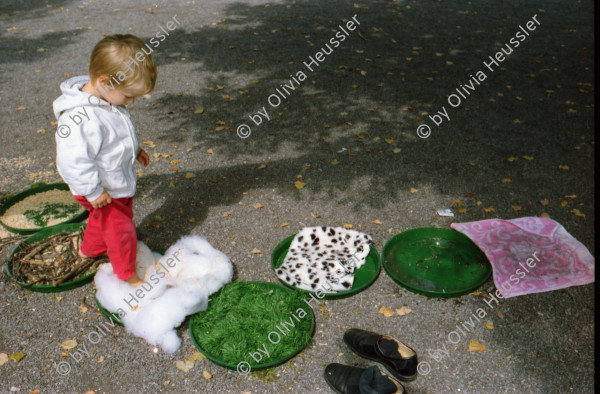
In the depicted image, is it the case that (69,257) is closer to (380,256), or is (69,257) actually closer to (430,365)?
(380,256)

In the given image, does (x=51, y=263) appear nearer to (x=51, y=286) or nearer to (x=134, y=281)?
(x=51, y=286)

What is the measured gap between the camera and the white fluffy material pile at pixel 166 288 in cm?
322

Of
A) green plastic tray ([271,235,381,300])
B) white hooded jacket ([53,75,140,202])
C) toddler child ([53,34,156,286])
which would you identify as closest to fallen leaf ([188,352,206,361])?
green plastic tray ([271,235,381,300])

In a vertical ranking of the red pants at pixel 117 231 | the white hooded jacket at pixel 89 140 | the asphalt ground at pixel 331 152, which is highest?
the white hooded jacket at pixel 89 140

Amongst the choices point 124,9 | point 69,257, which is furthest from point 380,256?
point 124,9

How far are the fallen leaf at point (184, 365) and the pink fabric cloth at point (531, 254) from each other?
2.36 meters

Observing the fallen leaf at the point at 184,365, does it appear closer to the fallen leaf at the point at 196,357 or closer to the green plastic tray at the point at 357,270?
the fallen leaf at the point at 196,357

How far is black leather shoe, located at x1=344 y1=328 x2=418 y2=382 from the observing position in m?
3.00

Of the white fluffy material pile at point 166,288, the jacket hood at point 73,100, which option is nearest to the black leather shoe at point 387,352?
the white fluffy material pile at point 166,288

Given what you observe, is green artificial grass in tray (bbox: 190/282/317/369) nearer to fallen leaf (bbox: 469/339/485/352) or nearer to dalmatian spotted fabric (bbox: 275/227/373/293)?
dalmatian spotted fabric (bbox: 275/227/373/293)

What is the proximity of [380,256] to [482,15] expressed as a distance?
325 inches

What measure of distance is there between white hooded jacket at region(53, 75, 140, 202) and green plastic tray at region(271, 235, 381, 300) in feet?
4.71

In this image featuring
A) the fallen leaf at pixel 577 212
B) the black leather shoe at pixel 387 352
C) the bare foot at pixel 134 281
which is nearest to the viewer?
the black leather shoe at pixel 387 352

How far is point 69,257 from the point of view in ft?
12.4
